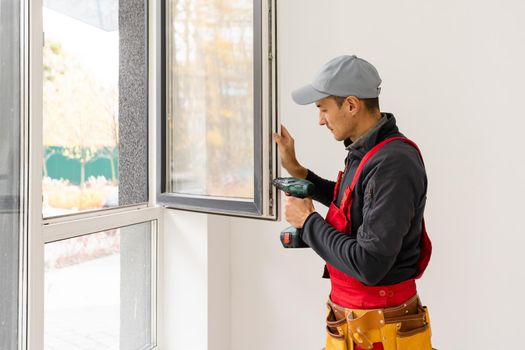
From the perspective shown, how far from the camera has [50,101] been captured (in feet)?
4.45

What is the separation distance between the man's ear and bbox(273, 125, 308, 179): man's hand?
0.28 m

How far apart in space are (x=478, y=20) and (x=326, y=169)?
0.84m

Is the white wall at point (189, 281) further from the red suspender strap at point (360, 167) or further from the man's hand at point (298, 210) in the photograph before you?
the red suspender strap at point (360, 167)

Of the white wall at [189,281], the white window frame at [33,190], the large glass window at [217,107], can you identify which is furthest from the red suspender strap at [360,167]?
the white window frame at [33,190]

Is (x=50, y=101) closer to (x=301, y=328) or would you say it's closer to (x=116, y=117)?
(x=116, y=117)

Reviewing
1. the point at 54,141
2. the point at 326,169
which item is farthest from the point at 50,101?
the point at 326,169

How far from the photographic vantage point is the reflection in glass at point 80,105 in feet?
4.46

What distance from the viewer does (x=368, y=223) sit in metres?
1.04

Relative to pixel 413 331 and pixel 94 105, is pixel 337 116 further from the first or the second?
pixel 94 105

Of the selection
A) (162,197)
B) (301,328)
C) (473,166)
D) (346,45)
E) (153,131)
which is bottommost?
(301,328)

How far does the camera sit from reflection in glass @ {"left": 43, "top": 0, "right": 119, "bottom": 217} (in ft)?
4.46

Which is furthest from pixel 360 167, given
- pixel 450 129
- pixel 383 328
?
pixel 450 129

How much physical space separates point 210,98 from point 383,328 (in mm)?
983

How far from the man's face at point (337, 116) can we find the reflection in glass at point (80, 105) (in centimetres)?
84
